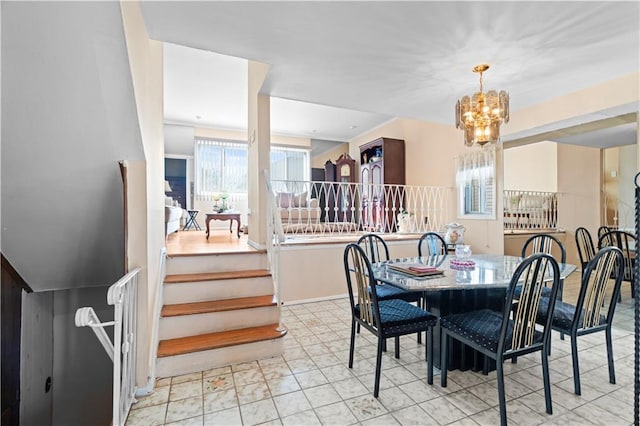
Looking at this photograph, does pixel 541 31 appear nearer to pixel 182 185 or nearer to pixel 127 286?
pixel 127 286

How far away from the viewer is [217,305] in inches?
103

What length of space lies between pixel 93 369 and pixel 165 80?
389 cm

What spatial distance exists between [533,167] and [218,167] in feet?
23.9

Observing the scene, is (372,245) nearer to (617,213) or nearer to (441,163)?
(441,163)

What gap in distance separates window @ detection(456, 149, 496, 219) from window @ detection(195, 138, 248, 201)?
4.97 meters

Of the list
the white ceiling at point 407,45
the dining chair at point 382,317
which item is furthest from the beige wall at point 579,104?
the dining chair at point 382,317

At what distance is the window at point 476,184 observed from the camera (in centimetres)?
452

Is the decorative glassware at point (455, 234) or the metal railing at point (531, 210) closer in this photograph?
the decorative glassware at point (455, 234)

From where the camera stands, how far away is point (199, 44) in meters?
2.54

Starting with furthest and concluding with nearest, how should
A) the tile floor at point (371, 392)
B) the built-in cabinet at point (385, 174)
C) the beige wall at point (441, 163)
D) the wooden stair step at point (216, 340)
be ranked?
1. the built-in cabinet at point (385, 174)
2. the beige wall at point (441, 163)
3. the wooden stair step at point (216, 340)
4. the tile floor at point (371, 392)

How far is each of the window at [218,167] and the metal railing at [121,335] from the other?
18.9 ft

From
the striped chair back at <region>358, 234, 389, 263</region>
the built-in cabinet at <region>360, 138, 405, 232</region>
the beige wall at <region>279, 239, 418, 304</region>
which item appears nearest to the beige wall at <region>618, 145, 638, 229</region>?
the built-in cabinet at <region>360, 138, 405, 232</region>

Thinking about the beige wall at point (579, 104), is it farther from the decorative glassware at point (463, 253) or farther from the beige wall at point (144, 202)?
the beige wall at point (144, 202)

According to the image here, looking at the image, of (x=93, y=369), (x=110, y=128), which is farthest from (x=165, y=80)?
(x=93, y=369)
